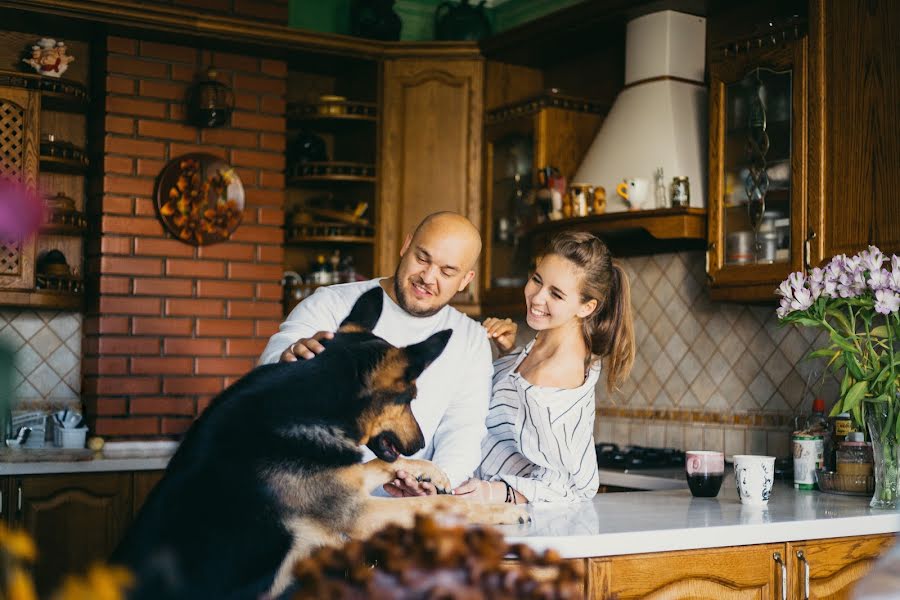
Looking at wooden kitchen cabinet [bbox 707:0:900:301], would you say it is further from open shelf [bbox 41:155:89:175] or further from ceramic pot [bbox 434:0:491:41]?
open shelf [bbox 41:155:89:175]

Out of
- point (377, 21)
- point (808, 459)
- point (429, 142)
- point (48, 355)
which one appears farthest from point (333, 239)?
point (808, 459)

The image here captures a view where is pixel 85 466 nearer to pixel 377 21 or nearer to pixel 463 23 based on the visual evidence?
pixel 377 21

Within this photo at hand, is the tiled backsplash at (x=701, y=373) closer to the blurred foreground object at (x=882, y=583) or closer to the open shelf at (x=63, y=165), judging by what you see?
the open shelf at (x=63, y=165)

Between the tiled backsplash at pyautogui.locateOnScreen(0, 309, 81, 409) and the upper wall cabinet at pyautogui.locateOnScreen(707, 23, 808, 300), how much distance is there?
2593mm

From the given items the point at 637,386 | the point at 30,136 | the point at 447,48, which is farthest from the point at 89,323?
the point at 637,386

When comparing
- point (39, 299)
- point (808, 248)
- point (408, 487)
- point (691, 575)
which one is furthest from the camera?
point (39, 299)

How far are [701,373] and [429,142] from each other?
1.60 meters

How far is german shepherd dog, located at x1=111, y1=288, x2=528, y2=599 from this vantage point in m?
1.37

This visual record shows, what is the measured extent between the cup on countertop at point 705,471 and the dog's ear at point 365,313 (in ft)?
3.15

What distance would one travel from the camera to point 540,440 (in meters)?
2.27

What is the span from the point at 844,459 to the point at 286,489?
5.96 ft

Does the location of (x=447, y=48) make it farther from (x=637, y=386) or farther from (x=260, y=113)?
(x=637, y=386)

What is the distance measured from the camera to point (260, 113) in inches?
169

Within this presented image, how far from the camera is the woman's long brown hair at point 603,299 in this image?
2.46 metres
